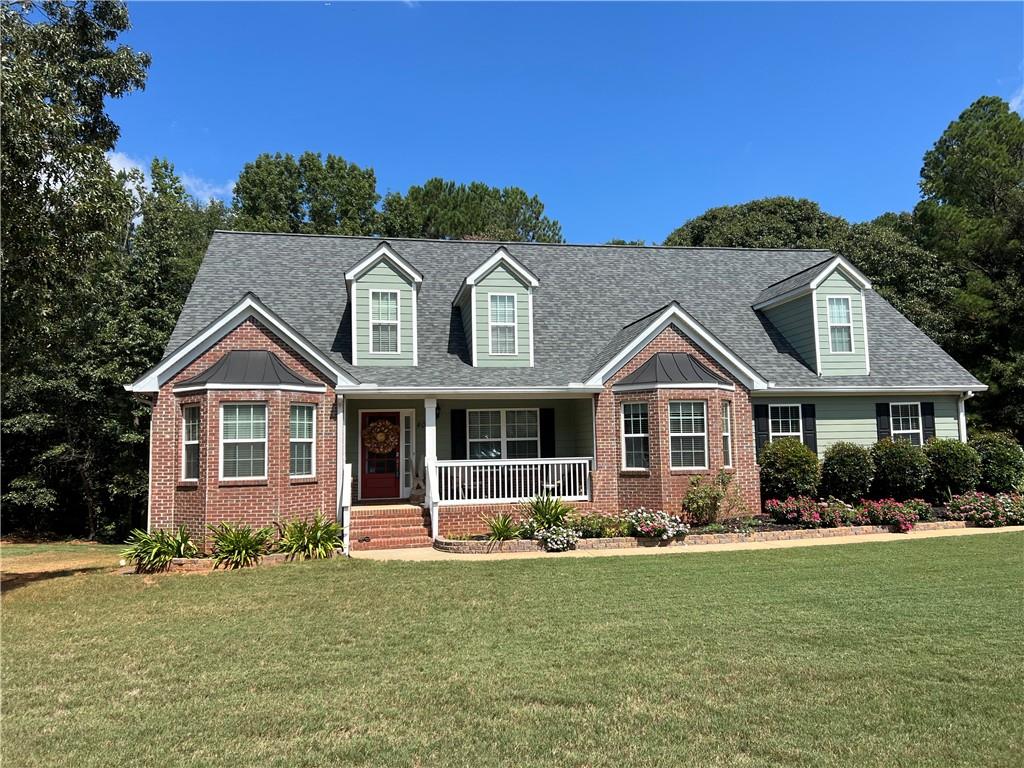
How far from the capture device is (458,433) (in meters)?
16.9

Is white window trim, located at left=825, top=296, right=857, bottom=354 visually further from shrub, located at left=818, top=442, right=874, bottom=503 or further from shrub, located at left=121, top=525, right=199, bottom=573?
shrub, located at left=121, top=525, right=199, bottom=573

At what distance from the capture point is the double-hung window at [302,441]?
46.1 ft

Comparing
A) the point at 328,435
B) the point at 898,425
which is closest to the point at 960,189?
the point at 898,425

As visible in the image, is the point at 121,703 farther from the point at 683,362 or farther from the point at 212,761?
the point at 683,362

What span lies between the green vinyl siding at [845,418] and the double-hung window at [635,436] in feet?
12.8

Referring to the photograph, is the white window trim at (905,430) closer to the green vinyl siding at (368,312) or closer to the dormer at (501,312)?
the dormer at (501,312)

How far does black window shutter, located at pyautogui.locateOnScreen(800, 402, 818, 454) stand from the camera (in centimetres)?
1748

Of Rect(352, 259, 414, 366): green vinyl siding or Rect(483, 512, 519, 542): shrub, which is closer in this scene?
Rect(483, 512, 519, 542): shrub

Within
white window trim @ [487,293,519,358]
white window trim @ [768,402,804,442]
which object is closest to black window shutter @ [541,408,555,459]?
white window trim @ [487,293,519,358]

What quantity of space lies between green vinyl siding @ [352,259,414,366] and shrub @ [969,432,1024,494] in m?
14.4

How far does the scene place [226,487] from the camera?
43.7ft

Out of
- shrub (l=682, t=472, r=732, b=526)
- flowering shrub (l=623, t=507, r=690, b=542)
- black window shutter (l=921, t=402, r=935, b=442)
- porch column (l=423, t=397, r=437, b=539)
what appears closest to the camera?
flowering shrub (l=623, t=507, r=690, b=542)

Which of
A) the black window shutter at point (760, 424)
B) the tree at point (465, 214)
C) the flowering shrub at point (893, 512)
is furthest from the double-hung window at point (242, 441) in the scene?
the tree at point (465, 214)

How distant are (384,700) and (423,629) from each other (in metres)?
2.12
